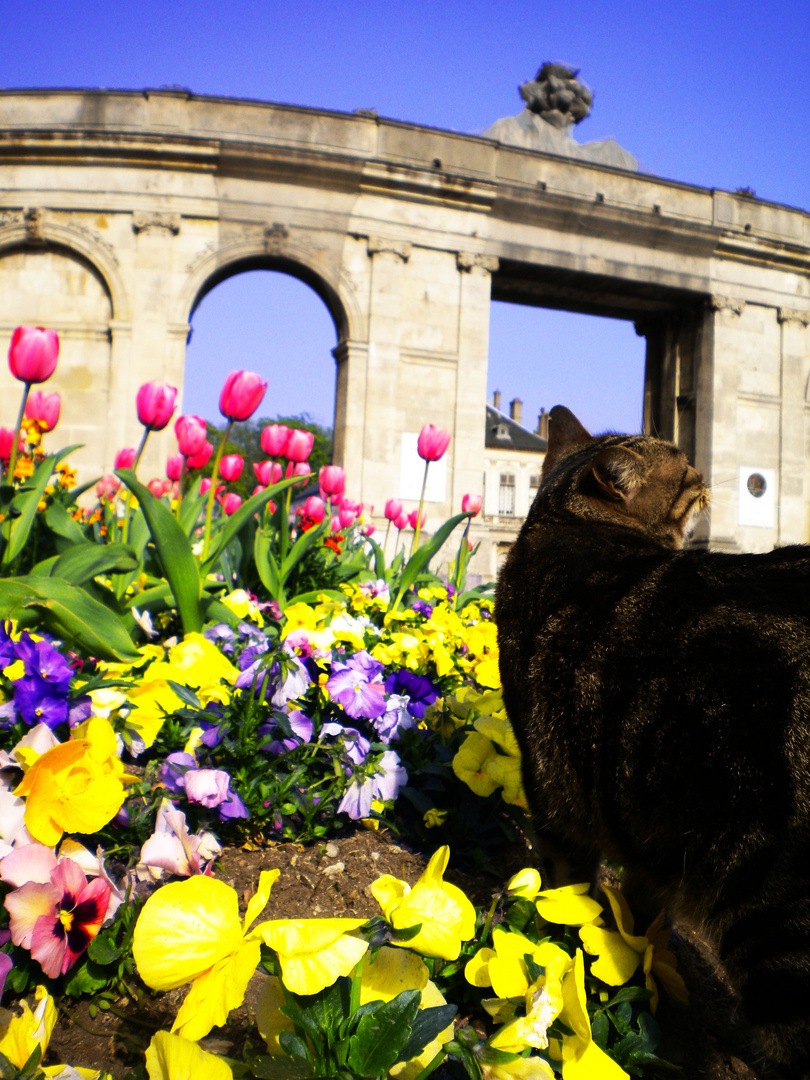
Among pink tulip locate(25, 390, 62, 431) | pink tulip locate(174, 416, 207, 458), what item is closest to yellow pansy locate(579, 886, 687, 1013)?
pink tulip locate(174, 416, 207, 458)

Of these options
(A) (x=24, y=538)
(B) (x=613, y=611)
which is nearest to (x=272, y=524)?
(A) (x=24, y=538)

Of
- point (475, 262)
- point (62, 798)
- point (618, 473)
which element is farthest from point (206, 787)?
point (475, 262)

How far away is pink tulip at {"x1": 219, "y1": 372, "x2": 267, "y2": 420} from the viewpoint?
3.24m

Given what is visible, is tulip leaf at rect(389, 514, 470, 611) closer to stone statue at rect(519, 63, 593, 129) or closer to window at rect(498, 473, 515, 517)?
stone statue at rect(519, 63, 593, 129)

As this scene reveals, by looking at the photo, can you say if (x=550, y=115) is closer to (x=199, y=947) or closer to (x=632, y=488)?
(x=632, y=488)

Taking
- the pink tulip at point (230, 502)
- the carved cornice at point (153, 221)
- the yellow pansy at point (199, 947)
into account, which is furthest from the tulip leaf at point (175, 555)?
the carved cornice at point (153, 221)

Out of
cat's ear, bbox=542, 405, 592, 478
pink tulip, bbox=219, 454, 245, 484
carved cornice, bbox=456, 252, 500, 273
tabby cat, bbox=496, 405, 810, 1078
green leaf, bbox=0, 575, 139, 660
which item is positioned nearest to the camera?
tabby cat, bbox=496, 405, 810, 1078

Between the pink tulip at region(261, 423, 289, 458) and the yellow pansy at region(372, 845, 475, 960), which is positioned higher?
the pink tulip at region(261, 423, 289, 458)

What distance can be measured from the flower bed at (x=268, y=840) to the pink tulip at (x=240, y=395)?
1 cm

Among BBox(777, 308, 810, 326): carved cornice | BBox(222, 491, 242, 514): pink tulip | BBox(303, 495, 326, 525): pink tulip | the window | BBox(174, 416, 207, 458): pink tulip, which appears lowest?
BBox(303, 495, 326, 525): pink tulip

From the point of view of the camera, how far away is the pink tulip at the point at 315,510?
190 inches

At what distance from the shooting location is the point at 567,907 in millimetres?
1283

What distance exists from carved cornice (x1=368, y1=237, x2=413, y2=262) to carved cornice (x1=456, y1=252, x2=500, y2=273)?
1286 millimetres

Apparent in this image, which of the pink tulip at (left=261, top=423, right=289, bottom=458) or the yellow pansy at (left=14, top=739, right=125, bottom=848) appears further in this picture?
the pink tulip at (left=261, top=423, right=289, bottom=458)
